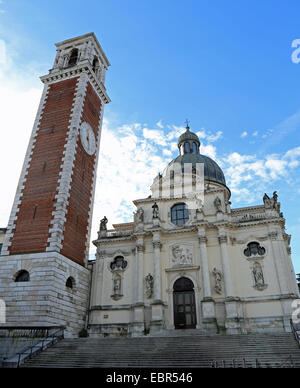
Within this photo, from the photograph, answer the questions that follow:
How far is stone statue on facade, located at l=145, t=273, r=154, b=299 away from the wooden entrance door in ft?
5.40

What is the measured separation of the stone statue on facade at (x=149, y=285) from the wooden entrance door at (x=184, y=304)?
1647mm

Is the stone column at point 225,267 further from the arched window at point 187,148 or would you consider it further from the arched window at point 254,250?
the arched window at point 187,148

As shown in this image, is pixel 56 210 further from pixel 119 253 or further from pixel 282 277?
pixel 282 277

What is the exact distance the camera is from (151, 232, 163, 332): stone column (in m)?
20.7

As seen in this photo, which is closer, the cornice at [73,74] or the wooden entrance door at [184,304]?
the wooden entrance door at [184,304]

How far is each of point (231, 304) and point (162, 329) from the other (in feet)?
15.4

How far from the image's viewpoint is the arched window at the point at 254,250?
868 inches

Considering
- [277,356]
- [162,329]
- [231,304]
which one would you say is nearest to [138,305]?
[162,329]

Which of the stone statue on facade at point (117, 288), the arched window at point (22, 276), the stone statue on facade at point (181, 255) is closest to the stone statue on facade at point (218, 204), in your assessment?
the stone statue on facade at point (181, 255)

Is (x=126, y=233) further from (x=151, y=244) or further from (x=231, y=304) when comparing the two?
(x=231, y=304)

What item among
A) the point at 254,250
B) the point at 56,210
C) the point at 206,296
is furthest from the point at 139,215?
the point at 254,250

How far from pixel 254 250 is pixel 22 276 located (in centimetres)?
1524

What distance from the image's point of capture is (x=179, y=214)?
25672 mm

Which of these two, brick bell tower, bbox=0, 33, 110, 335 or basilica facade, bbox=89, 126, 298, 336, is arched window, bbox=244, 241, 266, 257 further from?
brick bell tower, bbox=0, 33, 110, 335
